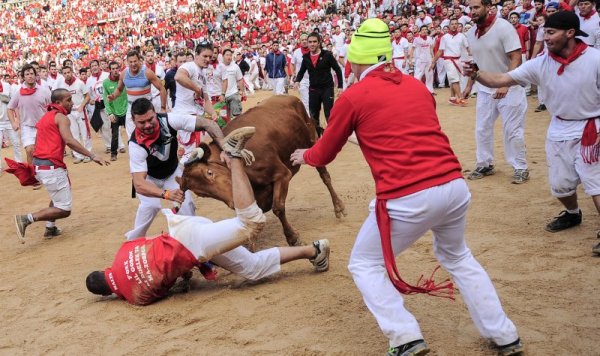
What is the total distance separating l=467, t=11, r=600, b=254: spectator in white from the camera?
193 inches

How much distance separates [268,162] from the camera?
5.95 m

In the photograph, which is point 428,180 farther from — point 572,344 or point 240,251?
point 240,251

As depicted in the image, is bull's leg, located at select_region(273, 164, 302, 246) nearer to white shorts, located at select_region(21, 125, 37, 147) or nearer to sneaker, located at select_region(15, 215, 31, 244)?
sneaker, located at select_region(15, 215, 31, 244)

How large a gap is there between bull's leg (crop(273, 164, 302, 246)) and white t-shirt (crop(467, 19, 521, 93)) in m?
3.02

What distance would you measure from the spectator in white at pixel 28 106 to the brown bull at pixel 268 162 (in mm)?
5120

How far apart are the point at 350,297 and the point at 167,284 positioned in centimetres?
150

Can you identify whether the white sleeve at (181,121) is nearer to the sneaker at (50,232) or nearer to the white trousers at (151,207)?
the white trousers at (151,207)

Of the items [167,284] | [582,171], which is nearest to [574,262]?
[582,171]

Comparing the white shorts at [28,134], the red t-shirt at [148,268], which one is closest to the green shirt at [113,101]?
the white shorts at [28,134]

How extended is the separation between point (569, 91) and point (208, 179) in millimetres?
3195

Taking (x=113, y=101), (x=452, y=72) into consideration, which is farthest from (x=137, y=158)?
(x=452, y=72)

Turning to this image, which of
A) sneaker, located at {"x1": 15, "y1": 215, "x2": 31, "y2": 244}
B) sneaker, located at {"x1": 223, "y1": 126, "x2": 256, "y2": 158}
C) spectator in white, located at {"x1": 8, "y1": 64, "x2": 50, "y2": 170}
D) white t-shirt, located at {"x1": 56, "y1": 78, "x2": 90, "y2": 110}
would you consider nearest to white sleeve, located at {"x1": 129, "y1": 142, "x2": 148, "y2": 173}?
sneaker, located at {"x1": 223, "y1": 126, "x2": 256, "y2": 158}

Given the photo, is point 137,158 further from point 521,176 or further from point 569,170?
point 521,176

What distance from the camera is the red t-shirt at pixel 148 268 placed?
15.4 feet
